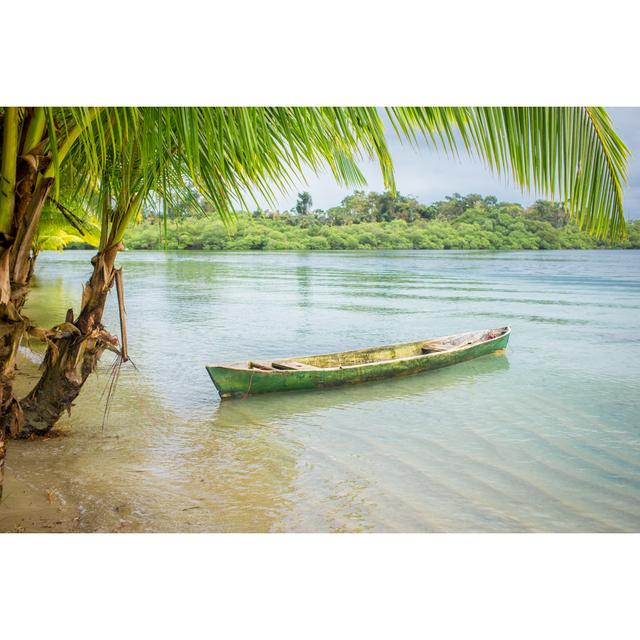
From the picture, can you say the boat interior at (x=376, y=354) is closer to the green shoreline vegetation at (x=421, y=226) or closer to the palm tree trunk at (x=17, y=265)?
the green shoreline vegetation at (x=421, y=226)

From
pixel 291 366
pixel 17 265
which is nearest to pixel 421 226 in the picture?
pixel 291 366

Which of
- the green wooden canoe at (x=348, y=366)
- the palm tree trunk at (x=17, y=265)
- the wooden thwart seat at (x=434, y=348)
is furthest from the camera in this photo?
the wooden thwart seat at (x=434, y=348)

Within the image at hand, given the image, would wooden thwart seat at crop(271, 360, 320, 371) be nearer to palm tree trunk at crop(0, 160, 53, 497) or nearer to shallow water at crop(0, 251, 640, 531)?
shallow water at crop(0, 251, 640, 531)

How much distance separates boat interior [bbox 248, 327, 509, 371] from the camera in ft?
16.2

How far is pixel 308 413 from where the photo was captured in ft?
16.2

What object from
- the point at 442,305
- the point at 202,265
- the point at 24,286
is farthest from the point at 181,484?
the point at 202,265

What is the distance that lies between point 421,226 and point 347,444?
8.20ft

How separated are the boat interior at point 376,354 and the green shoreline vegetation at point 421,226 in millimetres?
874

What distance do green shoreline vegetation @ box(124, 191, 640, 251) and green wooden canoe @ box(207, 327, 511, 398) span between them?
89cm

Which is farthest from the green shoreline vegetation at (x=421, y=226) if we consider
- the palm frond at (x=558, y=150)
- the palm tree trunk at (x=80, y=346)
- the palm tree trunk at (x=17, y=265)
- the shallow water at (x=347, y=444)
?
the palm frond at (x=558, y=150)

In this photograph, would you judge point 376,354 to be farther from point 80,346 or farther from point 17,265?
point 17,265

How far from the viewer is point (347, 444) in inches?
173

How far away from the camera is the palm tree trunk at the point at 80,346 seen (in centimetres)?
288
